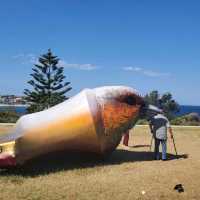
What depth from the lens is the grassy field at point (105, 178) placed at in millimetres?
9312

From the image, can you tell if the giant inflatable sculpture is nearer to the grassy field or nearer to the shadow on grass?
the shadow on grass

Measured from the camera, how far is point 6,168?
11.4 metres

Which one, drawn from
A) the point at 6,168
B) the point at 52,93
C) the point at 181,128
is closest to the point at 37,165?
the point at 6,168

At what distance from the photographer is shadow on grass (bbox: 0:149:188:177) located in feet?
38.5

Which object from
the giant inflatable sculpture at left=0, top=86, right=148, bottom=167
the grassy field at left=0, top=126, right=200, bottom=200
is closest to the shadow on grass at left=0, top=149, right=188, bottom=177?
the grassy field at left=0, top=126, right=200, bottom=200

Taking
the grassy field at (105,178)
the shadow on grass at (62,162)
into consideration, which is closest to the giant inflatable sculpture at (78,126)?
the shadow on grass at (62,162)

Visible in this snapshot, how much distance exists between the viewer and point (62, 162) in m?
13.0

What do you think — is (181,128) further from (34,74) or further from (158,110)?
(34,74)

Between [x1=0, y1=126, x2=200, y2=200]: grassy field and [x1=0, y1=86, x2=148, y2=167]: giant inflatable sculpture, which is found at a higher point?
[x1=0, y1=86, x2=148, y2=167]: giant inflatable sculpture

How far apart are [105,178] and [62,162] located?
2.40 meters

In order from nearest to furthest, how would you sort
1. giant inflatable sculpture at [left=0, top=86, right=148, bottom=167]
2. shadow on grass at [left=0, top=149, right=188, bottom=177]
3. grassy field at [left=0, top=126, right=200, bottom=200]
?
grassy field at [left=0, top=126, right=200, bottom=200] < giant inflatable sculpture at [left=0, top=86, right=148, bottom=167] < shadow on grass at [left=0, top=149, right=188, bottom=177]

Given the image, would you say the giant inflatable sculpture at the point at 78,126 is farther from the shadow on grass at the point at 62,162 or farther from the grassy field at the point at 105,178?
the grassy field at the point at 105,178

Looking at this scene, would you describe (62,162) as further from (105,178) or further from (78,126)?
(105,178)

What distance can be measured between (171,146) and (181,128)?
8.30 m
